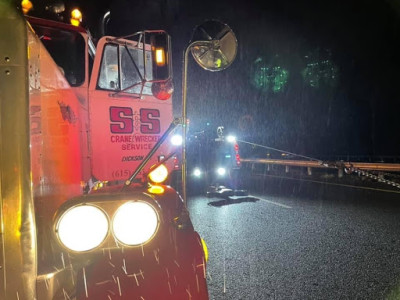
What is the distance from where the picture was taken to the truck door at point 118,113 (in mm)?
4133

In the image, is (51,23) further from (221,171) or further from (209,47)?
(221,171)

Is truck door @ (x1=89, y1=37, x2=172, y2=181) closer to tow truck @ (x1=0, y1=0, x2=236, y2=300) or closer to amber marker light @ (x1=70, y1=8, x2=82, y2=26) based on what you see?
amber marker light @ (x1=70, y1=8, x2=82, y2=26)

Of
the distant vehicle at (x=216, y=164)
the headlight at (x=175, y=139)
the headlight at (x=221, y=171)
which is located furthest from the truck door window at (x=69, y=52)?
the headlight at (x=221, y=171)

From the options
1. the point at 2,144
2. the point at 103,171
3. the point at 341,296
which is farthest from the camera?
the point at 103,171

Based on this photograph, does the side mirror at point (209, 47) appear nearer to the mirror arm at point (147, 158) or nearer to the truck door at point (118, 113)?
the mirror arm at point (147, 158)

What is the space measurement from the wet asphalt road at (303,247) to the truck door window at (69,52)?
308cm

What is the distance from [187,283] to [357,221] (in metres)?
6.44

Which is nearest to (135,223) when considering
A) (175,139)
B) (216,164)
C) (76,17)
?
(175,139)

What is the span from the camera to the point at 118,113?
4293mm

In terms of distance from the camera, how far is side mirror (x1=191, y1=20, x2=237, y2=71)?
7.92ft

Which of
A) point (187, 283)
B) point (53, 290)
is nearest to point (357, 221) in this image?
point (187, 283)

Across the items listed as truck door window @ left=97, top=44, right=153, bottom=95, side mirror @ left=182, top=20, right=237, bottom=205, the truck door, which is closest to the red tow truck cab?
side mirror @ left=182, top=20, right=237, bottom=205

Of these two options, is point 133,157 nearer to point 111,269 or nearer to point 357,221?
point 111,269

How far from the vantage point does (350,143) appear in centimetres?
3944
